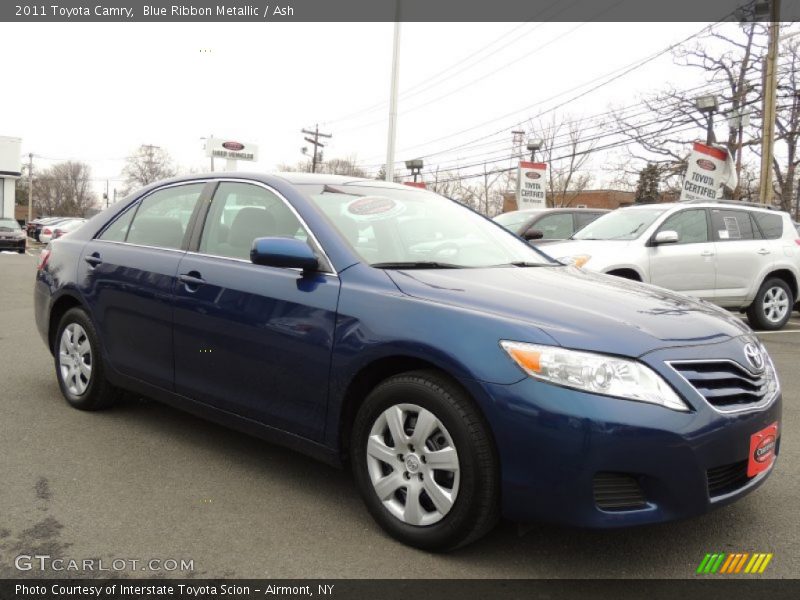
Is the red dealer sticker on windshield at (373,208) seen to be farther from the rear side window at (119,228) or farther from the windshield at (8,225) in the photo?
the windshield at (8,225)

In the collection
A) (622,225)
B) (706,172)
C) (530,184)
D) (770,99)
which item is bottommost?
(622,225)

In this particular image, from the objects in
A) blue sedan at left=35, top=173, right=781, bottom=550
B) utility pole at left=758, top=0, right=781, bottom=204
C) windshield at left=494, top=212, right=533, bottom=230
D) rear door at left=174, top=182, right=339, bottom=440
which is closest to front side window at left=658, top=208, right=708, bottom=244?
windshield at left=494, top=212, right=533, bottom=230

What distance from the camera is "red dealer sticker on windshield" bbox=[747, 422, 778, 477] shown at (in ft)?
8.95

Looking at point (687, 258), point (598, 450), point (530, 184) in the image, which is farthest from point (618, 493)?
point (530, 184)

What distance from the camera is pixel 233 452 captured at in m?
4.02

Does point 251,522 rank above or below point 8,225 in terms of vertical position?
below

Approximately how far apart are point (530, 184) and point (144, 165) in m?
77.1

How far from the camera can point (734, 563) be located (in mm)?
2770

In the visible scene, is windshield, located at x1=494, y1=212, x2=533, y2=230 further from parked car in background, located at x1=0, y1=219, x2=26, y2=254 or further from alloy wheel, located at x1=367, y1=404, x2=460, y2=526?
parked car in background, located at x1=0, y1=219, x2=26, y2=254

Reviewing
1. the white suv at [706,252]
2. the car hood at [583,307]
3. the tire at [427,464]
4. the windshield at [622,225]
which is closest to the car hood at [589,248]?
the white suv at [706,252]

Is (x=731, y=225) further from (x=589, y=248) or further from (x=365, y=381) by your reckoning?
(x=365, y=381)

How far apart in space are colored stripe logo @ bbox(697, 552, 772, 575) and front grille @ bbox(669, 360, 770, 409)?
638mm

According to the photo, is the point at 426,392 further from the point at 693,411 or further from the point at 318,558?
the point at 693,411

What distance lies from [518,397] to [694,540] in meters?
1.15
